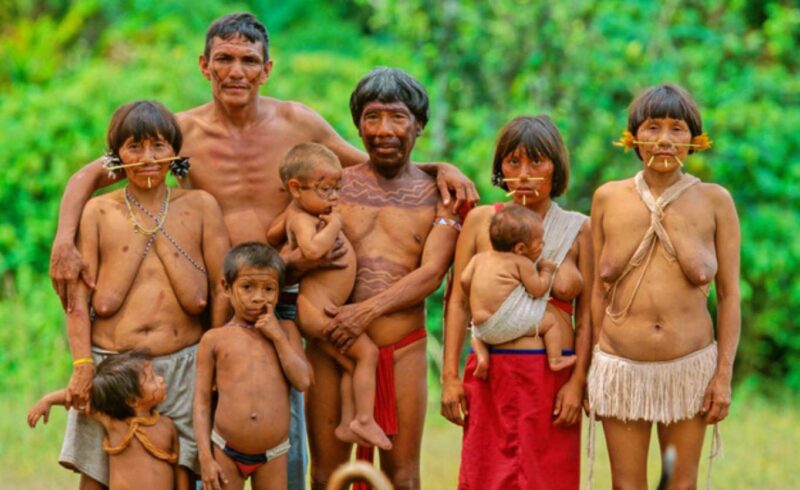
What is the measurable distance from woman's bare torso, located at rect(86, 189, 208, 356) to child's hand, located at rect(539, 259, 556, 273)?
1302mm

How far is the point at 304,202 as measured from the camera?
525cm

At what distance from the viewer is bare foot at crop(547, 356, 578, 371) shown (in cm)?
516

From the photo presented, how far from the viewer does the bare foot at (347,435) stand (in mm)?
5215

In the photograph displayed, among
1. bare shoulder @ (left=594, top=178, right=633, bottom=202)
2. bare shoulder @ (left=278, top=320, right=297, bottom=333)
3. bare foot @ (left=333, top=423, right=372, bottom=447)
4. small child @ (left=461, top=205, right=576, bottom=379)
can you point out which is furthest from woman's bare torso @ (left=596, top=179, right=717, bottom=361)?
bare shoulder @ (left=278, top=320, right=297, bottom=333)

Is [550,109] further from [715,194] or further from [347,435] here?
[347,435]

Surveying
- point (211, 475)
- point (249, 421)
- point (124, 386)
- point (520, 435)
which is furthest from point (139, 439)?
point (520, 435)

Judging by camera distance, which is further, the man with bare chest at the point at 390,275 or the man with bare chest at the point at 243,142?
the man with bare chest at the point at 243,142

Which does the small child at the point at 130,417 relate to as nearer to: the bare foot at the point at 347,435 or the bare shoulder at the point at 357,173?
the bare foot at the point at 347,435

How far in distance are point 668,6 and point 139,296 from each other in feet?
21.3

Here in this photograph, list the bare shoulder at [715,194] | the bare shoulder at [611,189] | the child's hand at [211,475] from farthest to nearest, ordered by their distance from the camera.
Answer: the bare shoulder at [611,189] → the bare shoulder at [715,194] → the child's hand at [211,475]

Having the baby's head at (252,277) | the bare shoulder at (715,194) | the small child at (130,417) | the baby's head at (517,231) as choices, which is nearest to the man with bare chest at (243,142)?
the baby's head at (517,231)

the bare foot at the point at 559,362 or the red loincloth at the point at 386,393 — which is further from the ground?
the bare foot at the point at 559,362

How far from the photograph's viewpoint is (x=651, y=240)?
517cm

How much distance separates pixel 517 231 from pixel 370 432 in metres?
0.94
